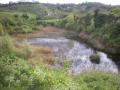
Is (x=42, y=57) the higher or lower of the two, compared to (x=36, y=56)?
lower

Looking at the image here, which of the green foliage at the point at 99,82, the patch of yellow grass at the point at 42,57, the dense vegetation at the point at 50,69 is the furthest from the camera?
the patch of yellow grass at the point at 42,57

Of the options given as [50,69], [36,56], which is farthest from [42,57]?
[50,69]

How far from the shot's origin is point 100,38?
151ft

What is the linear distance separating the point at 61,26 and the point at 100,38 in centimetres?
3907

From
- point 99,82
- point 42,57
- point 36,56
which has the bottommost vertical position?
point 42,57

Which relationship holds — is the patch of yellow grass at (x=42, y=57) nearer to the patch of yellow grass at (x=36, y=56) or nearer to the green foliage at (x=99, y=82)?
the patch of yellow grass at (x=36, y=56)

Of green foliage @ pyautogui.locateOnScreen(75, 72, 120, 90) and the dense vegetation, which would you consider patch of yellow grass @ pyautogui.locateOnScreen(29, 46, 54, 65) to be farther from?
green foliage @ pyautogui.locateOnScreen(75, 72, 120, 90)

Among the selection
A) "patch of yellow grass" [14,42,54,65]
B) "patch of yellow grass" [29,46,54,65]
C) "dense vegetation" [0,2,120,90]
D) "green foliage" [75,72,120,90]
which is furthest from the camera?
"patch of yellow grass" [29,46,54,65]

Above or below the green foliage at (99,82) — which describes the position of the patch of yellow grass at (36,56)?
below

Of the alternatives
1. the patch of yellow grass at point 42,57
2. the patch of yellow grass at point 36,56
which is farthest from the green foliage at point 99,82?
the patch of yellow grass at point 42,57

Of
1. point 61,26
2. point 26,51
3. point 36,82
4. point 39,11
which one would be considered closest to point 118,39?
point 26,51

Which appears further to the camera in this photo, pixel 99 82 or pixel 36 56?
pixel 36 56

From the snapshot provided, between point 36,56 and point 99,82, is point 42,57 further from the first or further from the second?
point 99,82

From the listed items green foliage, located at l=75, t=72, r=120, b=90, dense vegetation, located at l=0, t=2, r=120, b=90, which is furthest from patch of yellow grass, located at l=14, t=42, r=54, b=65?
green foliage, located at l=75, t=72, r=120, b=90
